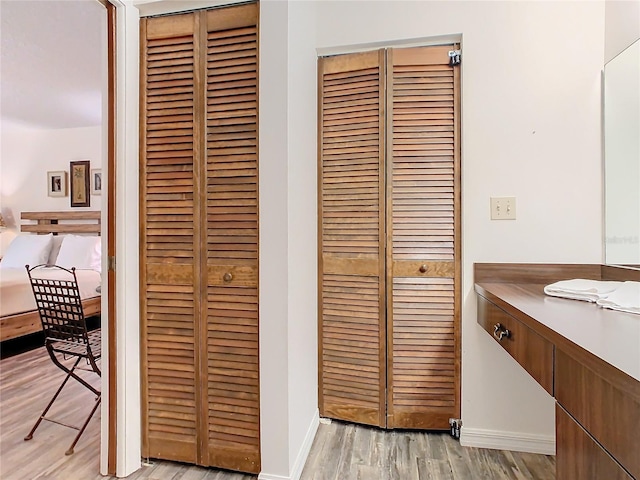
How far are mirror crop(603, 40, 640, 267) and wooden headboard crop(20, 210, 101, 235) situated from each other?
476cm

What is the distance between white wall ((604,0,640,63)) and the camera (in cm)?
146

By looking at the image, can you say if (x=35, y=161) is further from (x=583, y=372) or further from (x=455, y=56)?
(x=583, y=372)

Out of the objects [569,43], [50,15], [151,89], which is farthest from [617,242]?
[50,15]

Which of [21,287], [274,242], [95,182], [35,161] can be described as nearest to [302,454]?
[274,242]

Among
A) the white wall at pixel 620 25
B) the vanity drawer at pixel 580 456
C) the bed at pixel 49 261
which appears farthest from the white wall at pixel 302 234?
the bed at pixel 49 261

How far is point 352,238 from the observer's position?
1.91m

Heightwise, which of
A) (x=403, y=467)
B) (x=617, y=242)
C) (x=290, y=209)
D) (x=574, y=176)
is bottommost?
(x=403, y=467)

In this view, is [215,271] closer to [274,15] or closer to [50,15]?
[274,15]

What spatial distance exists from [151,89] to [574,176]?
6.52 feet

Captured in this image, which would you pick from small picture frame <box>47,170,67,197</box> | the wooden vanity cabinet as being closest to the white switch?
the wooden vanity cabinet

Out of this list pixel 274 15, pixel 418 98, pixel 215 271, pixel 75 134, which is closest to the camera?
pixel 274 15

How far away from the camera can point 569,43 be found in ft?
5.49

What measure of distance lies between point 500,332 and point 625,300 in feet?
1.28

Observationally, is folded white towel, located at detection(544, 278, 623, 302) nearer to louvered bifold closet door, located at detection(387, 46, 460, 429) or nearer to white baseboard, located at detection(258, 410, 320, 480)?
louvered bifold closet door, located at detection(387, 46, 460, 429)
